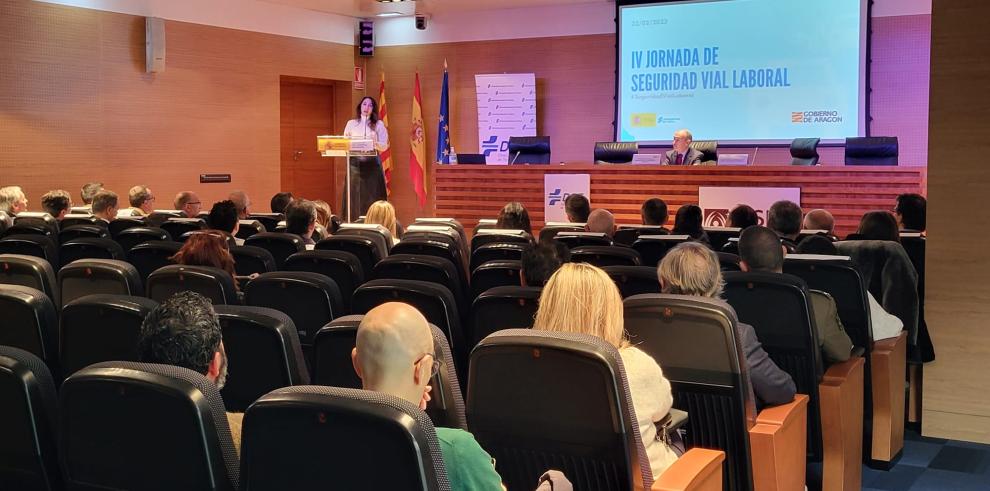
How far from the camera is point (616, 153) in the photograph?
392 inches

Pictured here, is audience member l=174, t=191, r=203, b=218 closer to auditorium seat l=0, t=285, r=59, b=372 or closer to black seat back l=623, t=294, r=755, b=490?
auditorium seat l=0, t=285, r=59, b=372

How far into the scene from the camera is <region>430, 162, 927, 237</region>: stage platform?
8617 millimetres

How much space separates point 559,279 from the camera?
2.65 metres

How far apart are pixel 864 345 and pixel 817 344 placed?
791 mm

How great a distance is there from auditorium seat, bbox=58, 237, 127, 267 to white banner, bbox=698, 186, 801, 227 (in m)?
5.38

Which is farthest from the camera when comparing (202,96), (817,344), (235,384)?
(202,96)

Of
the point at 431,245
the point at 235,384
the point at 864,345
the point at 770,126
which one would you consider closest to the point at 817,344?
the point at 864,345

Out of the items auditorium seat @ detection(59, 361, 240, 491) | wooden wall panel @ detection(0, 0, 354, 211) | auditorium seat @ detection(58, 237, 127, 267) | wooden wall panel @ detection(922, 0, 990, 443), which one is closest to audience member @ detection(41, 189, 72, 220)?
wooden wall panel @ detection(0, 0, 354, 211)

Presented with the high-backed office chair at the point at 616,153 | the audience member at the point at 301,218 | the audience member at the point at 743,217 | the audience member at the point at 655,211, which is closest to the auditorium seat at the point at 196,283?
the audience member at the point at 301,218

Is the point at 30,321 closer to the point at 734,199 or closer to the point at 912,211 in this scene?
the point at 912,211

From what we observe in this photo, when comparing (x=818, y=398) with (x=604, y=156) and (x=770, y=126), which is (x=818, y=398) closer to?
(x=604, y=156)

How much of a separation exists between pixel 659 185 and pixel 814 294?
226 inches

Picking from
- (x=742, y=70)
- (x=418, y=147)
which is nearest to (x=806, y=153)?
(x=742, y=70)

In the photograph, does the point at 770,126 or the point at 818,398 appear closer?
the point at 818,398
